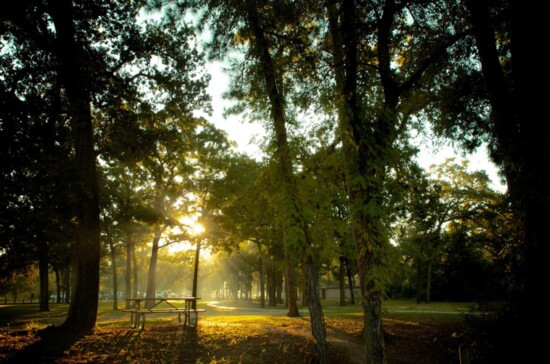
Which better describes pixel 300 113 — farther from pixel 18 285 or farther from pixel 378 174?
pixel 18 285

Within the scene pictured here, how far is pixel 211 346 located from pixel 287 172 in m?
5.25

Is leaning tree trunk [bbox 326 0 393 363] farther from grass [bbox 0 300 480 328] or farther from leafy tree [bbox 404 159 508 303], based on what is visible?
leafy tree [bbox 404 159 508 303]

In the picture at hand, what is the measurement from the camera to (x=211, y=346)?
8.75 meters

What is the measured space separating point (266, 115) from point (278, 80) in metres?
1.06

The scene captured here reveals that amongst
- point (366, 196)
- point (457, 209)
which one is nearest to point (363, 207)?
point (366, 196)

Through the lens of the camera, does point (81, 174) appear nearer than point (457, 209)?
Yes

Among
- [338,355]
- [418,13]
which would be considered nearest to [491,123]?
[418,13]

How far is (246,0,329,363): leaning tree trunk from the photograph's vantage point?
694 cm

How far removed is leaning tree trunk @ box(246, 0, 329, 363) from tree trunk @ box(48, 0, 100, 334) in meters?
5.41

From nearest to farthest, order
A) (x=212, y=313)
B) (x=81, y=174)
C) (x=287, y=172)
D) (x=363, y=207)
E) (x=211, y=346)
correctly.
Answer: (x=363, y=207) → (x=287, y=172) → (x=211, y=346) → (x=81, y=174) → (x=212, y=313)

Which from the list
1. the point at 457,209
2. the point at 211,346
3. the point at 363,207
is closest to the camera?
the point at 363,207

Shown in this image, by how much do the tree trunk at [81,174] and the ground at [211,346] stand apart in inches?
34.7

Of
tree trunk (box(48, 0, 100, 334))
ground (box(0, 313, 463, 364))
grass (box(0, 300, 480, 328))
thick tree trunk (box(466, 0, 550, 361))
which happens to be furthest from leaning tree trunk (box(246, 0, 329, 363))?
tree trunk (box(48, 0, 100, 334))

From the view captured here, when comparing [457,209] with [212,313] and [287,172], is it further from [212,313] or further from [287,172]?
[287,172]
